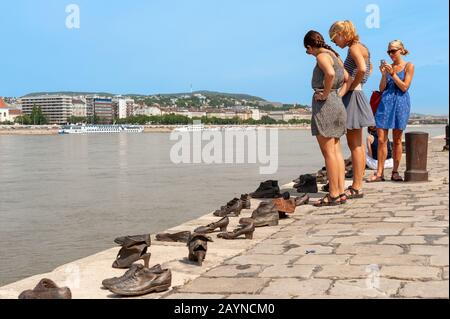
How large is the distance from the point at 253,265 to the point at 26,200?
9.56m

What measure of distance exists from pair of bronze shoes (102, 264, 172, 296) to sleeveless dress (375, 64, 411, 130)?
213 inches

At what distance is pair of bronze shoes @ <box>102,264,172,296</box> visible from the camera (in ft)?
11.0

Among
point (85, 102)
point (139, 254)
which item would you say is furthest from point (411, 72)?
point (85, 102)

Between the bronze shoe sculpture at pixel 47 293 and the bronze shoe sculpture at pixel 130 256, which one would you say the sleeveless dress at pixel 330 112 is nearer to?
the bronze shoe sculpture at pixel 130 256

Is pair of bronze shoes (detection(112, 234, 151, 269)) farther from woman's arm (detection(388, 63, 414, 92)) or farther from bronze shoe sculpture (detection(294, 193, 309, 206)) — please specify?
woman's arm (detection(388, 63, 414, 92))

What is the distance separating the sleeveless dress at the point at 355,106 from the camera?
22.5ft

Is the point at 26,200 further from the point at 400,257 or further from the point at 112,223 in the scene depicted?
the point at 400,257

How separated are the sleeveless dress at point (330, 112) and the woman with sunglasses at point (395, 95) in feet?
6.37

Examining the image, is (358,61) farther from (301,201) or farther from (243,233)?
(243,233)

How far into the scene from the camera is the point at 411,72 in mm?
8219

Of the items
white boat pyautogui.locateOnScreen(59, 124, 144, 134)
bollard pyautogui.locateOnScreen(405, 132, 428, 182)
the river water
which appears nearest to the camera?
the river water

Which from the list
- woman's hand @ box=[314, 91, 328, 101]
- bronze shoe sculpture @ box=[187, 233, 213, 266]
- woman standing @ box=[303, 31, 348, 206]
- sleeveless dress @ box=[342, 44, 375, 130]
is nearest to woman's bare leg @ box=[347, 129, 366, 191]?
sleeveless dress @ box=[342, 44, 375, 130]

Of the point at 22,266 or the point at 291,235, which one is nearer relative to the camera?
the point at 291,235

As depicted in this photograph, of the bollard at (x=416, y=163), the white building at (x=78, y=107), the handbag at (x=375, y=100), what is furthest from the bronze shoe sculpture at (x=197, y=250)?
the white building at (x=78, y=107)
